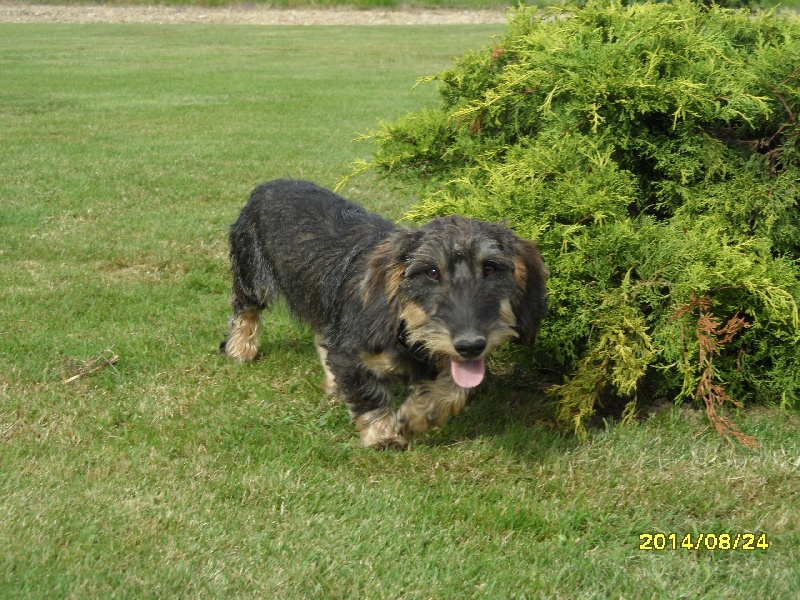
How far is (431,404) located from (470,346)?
0.72m

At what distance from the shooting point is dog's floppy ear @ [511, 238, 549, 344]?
4.64 metres

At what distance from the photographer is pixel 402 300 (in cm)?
455

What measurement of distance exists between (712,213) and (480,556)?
258cm

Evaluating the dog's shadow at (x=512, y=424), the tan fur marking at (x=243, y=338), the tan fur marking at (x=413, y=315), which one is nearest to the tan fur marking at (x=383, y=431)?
the dog's shadow at (x=512, y=424)

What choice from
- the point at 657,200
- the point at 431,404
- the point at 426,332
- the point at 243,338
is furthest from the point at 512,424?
the point at 243,338

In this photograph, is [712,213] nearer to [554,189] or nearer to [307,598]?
[554,189]

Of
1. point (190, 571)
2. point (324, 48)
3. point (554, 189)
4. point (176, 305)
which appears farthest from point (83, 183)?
point (324, 48)

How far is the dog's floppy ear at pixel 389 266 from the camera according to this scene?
15.1 ft

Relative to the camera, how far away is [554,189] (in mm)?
5383

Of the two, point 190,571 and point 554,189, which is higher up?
point 554,189

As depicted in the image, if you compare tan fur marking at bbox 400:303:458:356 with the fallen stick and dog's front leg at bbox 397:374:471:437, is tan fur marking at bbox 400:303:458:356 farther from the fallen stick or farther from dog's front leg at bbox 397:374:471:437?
the fallen stick

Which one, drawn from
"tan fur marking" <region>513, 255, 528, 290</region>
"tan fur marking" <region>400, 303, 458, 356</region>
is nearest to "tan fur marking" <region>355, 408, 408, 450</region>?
"tan fur marking" <region>400, 303, 458, 356</region>
